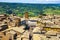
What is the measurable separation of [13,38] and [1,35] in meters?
0.77

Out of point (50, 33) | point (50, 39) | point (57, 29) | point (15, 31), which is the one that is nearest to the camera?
point (50, 39)

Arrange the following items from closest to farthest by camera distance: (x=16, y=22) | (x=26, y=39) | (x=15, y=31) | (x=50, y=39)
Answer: (x=50, y=39), (x=26, y=39), (x=15, y=31), (x=16, y=22)

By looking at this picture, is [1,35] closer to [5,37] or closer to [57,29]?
[5,37]

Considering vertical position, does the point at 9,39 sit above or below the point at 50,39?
below

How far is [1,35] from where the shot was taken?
12383 mm

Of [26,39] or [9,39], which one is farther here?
[9,39]

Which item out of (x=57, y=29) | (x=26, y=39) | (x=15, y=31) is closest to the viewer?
(x=26, y=39)

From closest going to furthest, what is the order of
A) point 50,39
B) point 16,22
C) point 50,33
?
point 50,39 < point 50,33 < point 16,22

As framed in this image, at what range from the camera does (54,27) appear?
40.0ft

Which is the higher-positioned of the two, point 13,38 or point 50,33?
point 50,33

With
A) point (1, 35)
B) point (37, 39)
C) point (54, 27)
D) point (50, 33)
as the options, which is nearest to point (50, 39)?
point (37, 39)

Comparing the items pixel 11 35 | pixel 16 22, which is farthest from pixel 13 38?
pixel 16 22

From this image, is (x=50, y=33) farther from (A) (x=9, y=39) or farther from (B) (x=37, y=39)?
(A) (x=9, y=39)

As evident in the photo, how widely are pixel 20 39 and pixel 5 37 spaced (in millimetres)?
1011
